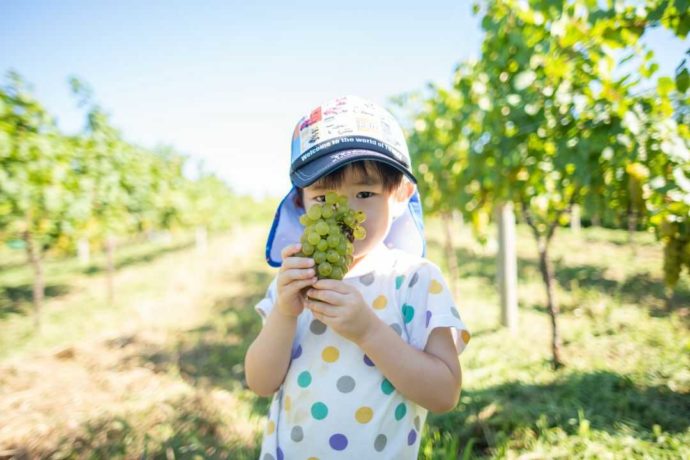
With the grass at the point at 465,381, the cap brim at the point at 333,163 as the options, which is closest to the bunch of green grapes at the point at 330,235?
the cap brim at the point at 333,163

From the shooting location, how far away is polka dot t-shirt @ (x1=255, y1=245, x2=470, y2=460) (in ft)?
3.82

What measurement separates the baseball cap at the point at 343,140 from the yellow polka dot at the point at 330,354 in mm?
539

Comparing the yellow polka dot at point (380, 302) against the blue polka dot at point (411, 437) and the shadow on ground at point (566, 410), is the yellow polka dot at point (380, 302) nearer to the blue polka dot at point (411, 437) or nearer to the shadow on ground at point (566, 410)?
the blue polka dot at point (411, 437)

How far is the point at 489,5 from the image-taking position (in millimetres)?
3250

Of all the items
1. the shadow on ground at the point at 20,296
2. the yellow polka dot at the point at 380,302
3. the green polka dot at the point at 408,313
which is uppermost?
the yellow polka dot at the point at 380,302

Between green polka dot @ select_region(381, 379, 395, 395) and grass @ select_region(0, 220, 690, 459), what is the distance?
0.99 meters

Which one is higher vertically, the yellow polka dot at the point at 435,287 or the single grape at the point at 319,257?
the single grape at the point at 319,257

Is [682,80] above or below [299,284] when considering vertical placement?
above

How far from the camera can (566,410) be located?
2.68 metres

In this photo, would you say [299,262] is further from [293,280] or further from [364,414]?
[364,414]

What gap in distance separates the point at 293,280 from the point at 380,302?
1.19ft

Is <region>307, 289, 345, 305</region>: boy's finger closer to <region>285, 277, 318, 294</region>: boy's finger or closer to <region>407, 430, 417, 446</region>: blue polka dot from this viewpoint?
<region>285, 277, 318, 294</region>: boy's finger

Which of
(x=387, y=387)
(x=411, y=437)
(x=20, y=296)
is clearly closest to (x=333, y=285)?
(x=387, y=387)

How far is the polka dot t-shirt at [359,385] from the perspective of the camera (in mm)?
1163
